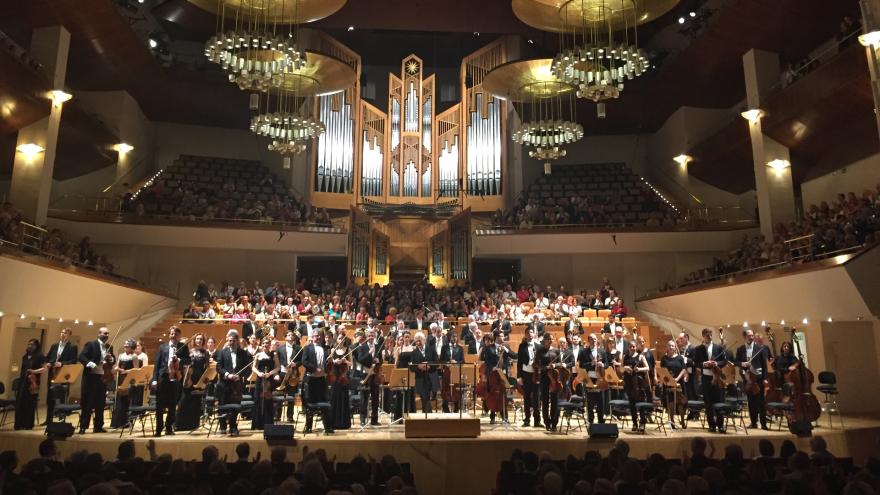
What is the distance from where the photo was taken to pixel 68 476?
427 centimetres

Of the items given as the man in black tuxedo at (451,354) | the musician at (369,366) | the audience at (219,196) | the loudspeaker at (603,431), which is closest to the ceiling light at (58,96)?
the audience at (219,196)

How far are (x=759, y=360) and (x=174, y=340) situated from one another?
26.5ft

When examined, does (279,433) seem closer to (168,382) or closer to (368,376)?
(368,376)

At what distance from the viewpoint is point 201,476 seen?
14.4 ft

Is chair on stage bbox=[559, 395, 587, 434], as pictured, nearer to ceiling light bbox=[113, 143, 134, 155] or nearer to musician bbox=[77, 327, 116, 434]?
musician bbox=[77, 327, 116, 434]

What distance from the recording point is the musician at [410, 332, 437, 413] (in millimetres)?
8867

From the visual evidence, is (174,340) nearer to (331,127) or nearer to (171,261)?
(171,261)

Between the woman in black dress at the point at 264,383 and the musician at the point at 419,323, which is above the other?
the musician at the point at 419,323

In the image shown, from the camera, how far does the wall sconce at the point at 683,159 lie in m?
19.4

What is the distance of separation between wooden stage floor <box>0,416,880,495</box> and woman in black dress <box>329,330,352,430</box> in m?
0.48

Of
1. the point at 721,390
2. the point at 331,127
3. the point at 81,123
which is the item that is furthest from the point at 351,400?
the point at 331,127

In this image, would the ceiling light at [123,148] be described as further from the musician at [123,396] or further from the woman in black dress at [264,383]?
the woman in black dress at [264,383]

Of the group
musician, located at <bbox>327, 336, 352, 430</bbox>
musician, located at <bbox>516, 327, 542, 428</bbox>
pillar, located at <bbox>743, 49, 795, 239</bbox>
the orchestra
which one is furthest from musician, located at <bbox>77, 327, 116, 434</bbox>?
pillar, located at <bbox>743, 49, 795, 239</bbox>

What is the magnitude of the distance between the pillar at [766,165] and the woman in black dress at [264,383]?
38.9 feet
